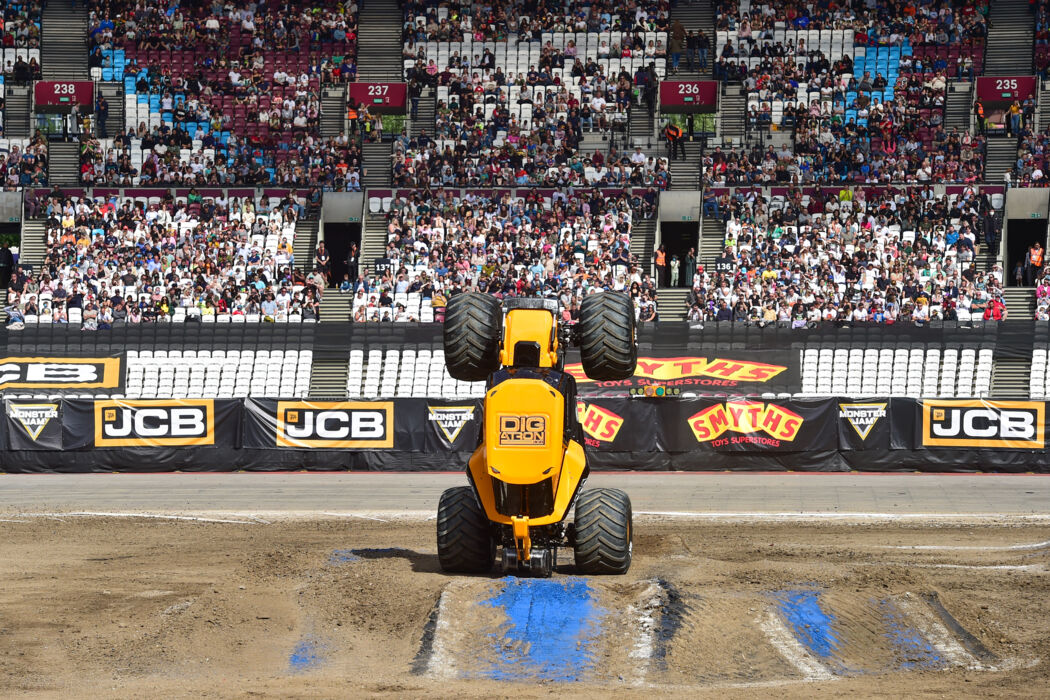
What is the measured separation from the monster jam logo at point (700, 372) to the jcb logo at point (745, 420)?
4.58m

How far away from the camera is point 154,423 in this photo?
2866cm

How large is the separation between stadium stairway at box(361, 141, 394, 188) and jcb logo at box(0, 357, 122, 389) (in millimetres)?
11480

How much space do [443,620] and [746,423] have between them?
18.8 m

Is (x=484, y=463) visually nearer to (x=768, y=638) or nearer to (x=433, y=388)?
(x=768, y=638)

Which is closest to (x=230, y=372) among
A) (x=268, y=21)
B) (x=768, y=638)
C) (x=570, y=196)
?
(x=570, y=196)

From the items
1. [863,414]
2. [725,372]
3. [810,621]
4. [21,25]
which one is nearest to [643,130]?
[725,372]

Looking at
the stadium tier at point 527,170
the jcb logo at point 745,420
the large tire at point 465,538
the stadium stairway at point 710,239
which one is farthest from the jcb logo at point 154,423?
the large tire at point 465,538

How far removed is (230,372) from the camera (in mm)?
35062

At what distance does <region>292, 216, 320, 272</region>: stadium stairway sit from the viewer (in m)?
40.3

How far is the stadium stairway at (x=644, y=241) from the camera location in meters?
39.5

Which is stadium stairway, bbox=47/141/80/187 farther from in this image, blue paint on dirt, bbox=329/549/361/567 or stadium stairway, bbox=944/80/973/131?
blue paint on dirt, bbox=329/549/361/567

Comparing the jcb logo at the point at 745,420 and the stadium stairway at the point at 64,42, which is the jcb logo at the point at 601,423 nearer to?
the jcb logo at the point at 745,420

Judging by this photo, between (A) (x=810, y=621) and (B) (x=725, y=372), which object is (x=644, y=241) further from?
(A) (x=810, y=621)

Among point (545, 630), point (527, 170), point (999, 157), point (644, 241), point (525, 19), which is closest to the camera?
point (545, 630)
